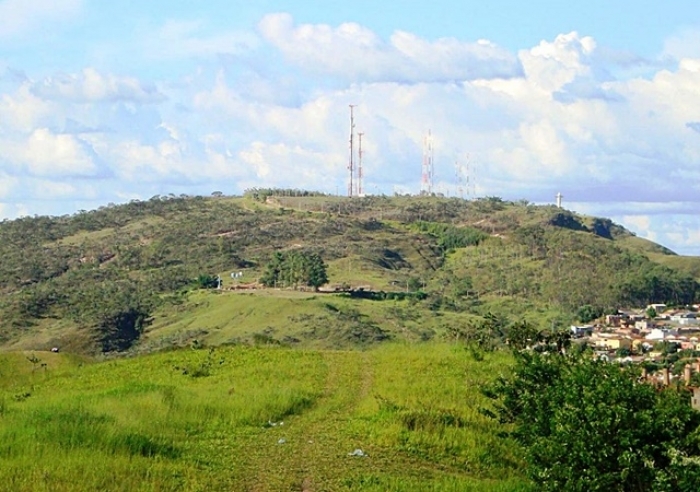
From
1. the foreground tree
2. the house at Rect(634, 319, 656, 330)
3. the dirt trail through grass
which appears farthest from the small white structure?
the foreground tree

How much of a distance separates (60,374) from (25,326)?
4846cm

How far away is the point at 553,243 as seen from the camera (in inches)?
4099

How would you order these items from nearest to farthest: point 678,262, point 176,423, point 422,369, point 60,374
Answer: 1. point 176,423
2. point 422,369
3. point 60,374
4. point 678,262

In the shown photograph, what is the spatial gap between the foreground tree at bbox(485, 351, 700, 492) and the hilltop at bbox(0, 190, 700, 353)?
2226 centimetres

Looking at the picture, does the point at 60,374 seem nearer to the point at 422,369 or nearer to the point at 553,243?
the point at 422,369

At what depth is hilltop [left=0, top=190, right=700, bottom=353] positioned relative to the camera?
67.0 metres

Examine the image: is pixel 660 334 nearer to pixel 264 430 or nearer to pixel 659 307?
pixel 659 307

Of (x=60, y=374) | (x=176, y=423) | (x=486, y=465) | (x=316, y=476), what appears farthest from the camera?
(x=60, y=374)

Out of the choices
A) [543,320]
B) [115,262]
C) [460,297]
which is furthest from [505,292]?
[115,262]

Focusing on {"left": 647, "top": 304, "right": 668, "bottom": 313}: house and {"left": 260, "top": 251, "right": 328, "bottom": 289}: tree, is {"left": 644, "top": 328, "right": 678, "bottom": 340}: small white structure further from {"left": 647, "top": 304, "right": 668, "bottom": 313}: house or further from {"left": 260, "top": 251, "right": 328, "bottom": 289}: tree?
{"left": 260, "top": 251, "right": 328, "bottom": 289}: tree

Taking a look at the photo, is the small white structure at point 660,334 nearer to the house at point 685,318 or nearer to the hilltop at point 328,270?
the house at point 685,318

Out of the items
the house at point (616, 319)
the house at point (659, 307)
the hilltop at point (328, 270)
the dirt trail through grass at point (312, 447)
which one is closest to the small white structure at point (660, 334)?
the house at point (616, 319)

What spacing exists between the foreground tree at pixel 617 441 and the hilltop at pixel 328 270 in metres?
22.3

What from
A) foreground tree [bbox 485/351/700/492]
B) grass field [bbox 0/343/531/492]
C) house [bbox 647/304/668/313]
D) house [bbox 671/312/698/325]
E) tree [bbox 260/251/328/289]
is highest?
foreground tree [bbox 485/351/700/492]
